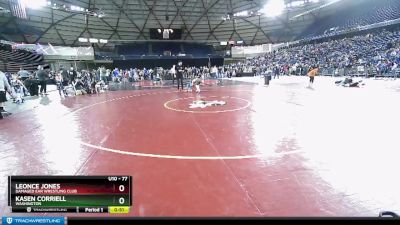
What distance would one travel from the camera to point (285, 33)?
156ft

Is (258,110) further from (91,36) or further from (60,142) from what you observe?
(91,36)

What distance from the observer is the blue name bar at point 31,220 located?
1.64 metres

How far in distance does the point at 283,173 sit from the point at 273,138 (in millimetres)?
1850

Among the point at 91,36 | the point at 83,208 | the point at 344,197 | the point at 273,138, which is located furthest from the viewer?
the point at 91,36

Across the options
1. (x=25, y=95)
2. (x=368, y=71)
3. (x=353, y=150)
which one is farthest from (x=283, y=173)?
(x=368, y=71)

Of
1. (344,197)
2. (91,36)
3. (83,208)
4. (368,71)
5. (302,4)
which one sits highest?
(302,4)

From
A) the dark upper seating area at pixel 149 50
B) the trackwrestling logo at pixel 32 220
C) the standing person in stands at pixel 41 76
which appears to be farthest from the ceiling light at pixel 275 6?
the trackwrestling logo at pixel 32 220

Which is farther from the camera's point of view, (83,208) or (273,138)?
(273,138)

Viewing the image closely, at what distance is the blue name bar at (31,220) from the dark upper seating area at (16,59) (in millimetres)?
31334

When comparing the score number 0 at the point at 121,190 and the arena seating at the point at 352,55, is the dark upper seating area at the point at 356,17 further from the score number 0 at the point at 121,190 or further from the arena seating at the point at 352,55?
the score number 0 at the point at 121,190

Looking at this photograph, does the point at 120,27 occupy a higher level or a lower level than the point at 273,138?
higher

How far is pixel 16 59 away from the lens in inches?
1223
